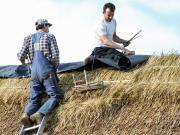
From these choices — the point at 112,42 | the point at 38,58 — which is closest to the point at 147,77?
the point at 112,42

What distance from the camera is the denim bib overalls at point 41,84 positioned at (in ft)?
25.0

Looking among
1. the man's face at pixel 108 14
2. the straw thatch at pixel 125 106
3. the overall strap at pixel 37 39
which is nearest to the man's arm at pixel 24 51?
A: the overall strap at pixel 37 39

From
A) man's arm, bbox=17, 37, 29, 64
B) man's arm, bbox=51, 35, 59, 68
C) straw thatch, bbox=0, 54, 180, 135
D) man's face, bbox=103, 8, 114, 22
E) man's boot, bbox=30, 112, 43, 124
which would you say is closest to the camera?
straw thatch, bbox=0, 54, 180, 135

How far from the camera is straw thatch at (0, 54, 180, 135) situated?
691cm

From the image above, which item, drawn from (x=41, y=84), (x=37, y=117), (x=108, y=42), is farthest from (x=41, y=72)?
(x=108, y=42)

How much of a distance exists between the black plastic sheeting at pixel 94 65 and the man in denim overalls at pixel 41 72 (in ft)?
1.80

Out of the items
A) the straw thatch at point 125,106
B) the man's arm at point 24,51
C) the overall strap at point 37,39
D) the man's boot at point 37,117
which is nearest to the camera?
the straw thatch at point 125,106

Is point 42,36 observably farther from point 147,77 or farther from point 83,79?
point 147,77

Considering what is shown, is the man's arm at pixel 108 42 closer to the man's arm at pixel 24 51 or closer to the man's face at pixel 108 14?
the man's face at pixel 108 14

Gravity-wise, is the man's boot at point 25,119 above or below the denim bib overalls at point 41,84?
below

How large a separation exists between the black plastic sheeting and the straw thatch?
102 millimetres

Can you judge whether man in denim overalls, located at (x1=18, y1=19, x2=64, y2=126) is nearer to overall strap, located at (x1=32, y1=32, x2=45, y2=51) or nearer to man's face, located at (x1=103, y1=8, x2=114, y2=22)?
overall strap, located at (x1=32, y1=32, x2=45, y2=51)

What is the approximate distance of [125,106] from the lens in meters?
7.26

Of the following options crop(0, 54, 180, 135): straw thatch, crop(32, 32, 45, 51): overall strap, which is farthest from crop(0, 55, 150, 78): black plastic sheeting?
crop(32, 32, 45, 51): overall strap
